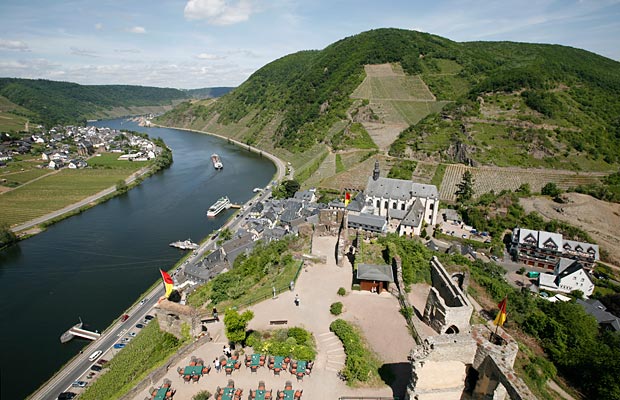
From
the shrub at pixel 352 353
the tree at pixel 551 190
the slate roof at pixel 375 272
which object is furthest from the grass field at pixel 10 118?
the tree at pixel 551 190

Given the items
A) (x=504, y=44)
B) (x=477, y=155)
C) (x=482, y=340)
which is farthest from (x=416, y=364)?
(x=504, y=44)

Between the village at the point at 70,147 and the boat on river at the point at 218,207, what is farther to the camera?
the village at the point at 70,147

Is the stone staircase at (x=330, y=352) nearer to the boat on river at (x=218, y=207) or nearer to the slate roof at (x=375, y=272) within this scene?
the slate roof at (x=375, y=272)

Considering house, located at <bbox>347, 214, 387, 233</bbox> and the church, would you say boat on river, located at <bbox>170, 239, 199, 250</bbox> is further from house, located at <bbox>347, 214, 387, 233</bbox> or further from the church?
house, located at <bbox>347, 214, 387, 233</bbox>

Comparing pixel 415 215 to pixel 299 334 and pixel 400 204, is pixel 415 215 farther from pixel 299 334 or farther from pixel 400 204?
pixel 299 334

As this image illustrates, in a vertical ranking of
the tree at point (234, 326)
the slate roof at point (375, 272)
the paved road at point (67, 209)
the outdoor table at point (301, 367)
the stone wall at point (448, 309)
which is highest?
the stone wall at point (448, 309)

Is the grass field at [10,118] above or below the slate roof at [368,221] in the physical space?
above

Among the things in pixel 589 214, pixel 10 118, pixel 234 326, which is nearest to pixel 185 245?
pixel 234 326

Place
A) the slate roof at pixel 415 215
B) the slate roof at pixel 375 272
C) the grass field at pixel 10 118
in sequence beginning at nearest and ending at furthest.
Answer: the slate roof at pixel 375 272, the slate roof at pixel 415 215, the grass field at pixel 10 118
